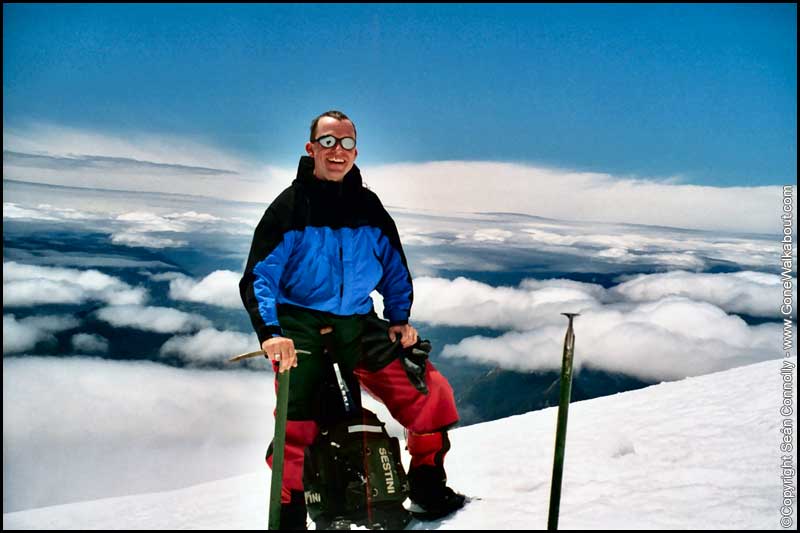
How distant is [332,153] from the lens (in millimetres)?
4090

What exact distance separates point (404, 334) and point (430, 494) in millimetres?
1127

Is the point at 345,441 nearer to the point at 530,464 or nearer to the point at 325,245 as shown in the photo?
the point at 325,245

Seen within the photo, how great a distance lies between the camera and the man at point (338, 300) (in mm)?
3857

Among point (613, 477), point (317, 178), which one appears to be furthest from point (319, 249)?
point (613, 477)

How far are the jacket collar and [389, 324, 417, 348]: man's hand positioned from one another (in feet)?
3.44

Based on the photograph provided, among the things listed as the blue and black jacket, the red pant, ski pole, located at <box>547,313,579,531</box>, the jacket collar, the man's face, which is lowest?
the red pant

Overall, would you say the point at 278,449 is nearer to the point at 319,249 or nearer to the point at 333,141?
the point at 319,249

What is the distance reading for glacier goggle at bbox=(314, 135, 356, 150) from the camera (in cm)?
405

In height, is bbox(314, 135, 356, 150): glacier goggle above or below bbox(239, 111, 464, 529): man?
above

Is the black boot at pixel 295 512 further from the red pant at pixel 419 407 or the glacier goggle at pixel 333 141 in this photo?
the glacier goggle at pixel 333 141

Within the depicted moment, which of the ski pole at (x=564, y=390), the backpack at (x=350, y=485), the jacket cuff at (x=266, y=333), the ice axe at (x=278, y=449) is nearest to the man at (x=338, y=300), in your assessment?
the jacket cuff at (x=266, y=333)

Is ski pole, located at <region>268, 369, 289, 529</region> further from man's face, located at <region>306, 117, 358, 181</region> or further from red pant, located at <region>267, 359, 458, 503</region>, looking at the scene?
man's face, located at <region>306, 117, 358, 181</region>

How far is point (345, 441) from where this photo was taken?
162 inches

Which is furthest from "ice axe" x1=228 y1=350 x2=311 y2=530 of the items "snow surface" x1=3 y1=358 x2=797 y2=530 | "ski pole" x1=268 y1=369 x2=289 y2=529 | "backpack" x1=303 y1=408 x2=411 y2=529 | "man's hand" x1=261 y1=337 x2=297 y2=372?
"snow surface" x1=3 y1=358 x2=797 y2=530
